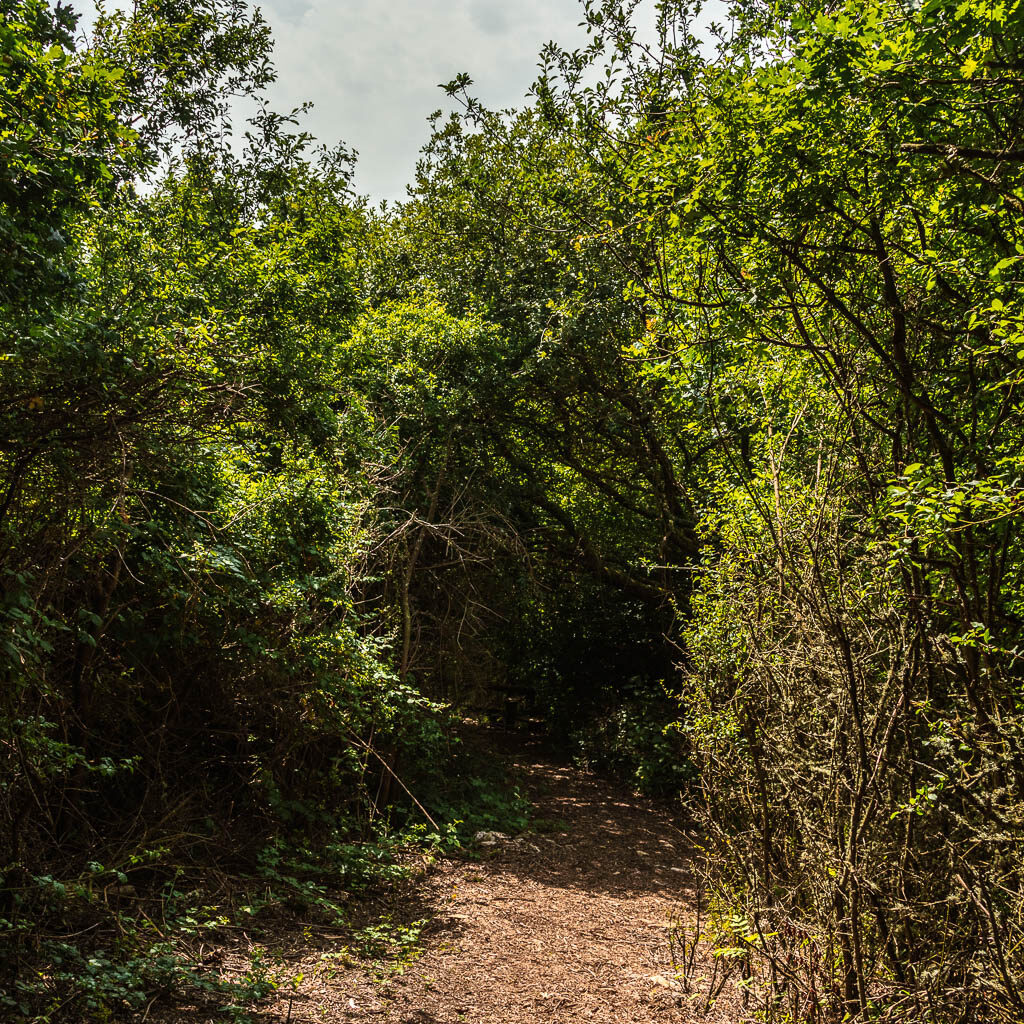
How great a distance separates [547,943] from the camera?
5.75m

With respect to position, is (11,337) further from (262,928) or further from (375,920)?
(375,920)

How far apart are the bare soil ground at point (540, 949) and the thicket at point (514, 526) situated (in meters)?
0.64

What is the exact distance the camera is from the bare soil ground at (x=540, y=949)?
4.45 m

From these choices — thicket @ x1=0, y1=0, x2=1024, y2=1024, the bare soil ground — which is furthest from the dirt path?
thicket @ x1=0, y1=0, x2=1024, y2=1024

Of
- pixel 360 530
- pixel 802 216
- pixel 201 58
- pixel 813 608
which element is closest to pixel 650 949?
pixel 813 608

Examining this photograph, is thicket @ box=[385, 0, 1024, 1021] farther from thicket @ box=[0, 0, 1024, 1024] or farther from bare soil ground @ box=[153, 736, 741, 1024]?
bare soil ground @ box=[153, 736, 741, 1024]

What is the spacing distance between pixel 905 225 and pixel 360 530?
17.7ft

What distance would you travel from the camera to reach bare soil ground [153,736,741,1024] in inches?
175

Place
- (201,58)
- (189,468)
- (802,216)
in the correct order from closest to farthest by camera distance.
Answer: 1. (802,216)
2. (189,468)
3. (201,58)

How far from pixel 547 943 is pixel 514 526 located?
5.20m

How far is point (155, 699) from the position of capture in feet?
18.7

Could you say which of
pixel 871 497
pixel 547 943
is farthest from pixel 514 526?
pixel 871 497

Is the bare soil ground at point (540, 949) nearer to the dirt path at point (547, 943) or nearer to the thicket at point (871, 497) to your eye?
the dirt path at point (547, 943)

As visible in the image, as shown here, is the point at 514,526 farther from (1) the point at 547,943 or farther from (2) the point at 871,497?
(2) the point at 871,497
